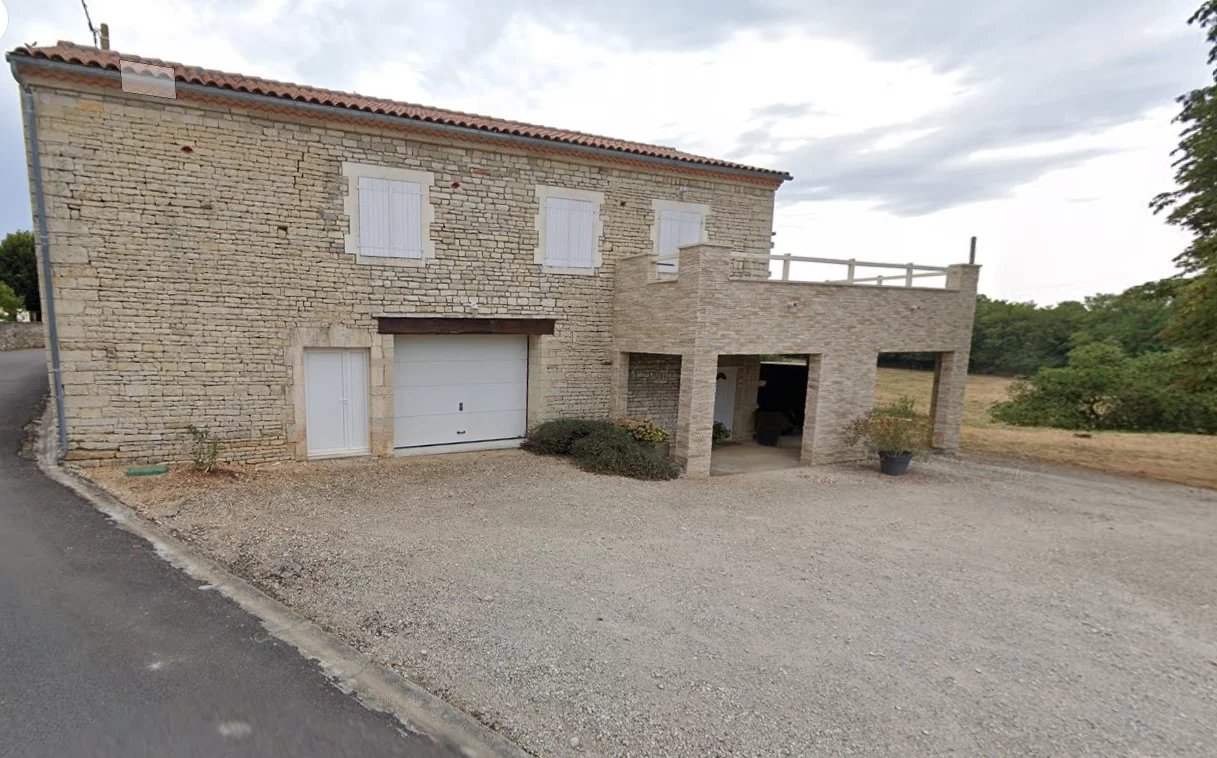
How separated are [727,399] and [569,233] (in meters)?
5.93

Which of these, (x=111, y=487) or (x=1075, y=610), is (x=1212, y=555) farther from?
(x=111, y=487)

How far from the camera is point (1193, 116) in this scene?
436 inches

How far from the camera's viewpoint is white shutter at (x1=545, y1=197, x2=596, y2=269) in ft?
36.8

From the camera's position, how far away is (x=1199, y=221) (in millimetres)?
11195

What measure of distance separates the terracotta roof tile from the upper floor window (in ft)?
3.10

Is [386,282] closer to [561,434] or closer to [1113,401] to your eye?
[561,434]

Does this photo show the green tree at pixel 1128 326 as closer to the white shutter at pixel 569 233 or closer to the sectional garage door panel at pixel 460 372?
the white shutter at pixel 569 233

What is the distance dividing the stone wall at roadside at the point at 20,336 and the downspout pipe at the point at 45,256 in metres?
25.8

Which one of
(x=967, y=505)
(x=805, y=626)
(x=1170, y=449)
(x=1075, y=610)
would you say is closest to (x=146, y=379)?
(x=805, y=626)

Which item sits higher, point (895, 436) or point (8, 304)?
point (8, 304)

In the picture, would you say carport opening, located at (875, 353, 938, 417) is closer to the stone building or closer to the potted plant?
the potted plant

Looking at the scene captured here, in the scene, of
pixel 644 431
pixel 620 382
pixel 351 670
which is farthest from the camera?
pixel 620 382

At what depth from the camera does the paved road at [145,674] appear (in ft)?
10.1

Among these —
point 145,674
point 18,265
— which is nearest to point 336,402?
point 145,674
